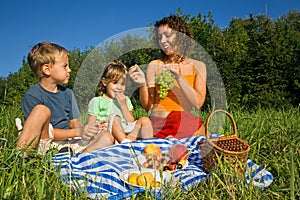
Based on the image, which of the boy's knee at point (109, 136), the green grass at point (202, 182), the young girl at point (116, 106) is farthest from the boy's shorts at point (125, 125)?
the green grass at point (202, 182)

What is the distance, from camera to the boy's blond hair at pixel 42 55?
2.73 m

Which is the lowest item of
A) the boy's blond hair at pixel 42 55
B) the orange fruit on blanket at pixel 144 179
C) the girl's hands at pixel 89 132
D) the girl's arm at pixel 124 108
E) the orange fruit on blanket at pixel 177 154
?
the orange fruit on blanket at pixel 144 179

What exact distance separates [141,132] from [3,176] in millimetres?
1573

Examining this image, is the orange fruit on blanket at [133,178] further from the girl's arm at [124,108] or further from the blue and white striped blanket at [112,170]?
the girl's arm at [124,108]

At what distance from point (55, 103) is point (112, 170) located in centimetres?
92

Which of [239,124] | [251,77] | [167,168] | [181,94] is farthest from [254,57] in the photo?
[167,168]

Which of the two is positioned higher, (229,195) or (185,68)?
(185,68)

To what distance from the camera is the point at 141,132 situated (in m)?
3.05

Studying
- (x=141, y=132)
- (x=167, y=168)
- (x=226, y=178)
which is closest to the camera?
(x=226, y=178)

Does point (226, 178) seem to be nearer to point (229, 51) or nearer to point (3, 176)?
point (3, 176)

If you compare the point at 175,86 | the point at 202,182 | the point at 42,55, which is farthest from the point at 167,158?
the point at 42,55

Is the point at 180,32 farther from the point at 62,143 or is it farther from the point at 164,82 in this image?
the point at 62,143

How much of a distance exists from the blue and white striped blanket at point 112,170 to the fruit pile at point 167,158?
59 mm

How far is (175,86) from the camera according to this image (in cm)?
307
